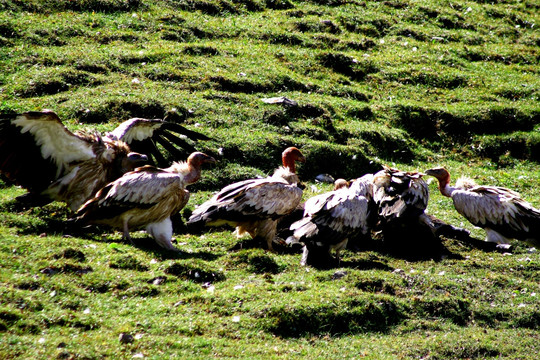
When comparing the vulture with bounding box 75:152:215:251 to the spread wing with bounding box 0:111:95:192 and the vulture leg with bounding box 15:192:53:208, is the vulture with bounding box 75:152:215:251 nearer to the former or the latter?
the vulture leg with bounding box 15:192:53:208

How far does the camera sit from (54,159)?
9.77m

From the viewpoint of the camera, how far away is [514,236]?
11.0 m

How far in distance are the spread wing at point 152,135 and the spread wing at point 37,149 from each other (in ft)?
4.65

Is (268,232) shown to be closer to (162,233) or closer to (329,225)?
(329,225)

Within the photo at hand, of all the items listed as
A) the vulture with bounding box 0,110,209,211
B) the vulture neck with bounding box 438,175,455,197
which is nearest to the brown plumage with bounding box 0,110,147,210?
the vulture with bounding box 0,110,209,211

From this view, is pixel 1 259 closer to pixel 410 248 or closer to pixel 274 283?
pixel 274 283

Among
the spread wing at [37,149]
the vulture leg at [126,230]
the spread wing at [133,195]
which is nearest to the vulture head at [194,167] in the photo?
the spread wing at [133,195]

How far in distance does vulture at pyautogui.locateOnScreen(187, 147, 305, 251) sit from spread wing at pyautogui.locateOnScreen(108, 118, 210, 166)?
1.69m

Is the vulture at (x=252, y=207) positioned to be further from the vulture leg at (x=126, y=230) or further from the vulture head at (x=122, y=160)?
the vulture head at (x=122, y=160)

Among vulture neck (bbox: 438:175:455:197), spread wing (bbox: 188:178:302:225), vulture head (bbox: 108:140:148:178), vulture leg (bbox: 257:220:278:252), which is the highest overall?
vulture head (bbox: 108:140:148:178)

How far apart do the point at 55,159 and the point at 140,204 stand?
1.81 meters

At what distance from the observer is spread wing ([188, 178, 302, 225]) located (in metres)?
9.62

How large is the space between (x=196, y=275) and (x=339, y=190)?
334 cm

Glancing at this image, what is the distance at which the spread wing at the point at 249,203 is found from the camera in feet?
31.6
